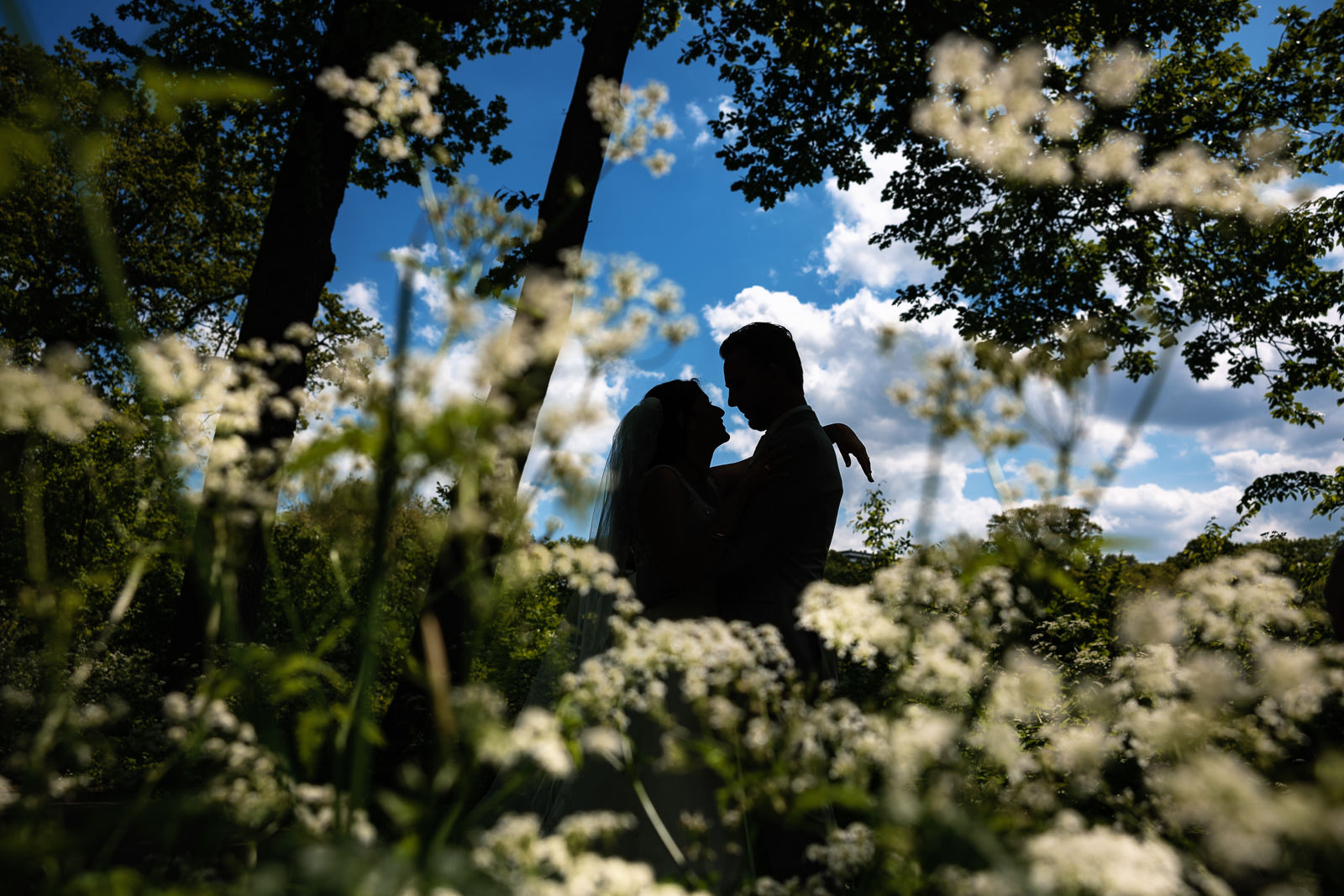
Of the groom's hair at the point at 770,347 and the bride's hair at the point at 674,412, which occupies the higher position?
the groom's hair at the point at 770,347

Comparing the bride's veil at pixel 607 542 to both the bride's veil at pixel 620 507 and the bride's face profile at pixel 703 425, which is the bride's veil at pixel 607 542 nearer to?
the bride's veil at pixel 620 507

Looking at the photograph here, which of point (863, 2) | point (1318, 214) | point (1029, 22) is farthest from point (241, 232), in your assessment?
point (1318, 214)

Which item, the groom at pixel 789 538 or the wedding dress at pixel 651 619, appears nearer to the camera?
the wedding dress at pixel 651 619

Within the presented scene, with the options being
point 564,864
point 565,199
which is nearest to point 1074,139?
point 565,199

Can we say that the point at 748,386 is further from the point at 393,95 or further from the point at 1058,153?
the point at 393,95

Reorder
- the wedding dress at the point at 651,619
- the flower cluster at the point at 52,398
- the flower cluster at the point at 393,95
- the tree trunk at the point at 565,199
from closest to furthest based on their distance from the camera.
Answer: the flower cluster at the point at 52,398, the flower cluster at the point at 393,95, the wedding dress at the point at 651,619, the tree trunk at the point at 565,199

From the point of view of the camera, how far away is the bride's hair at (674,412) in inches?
159

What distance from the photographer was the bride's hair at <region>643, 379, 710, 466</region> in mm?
4047

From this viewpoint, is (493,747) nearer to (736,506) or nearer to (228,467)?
(228,467)

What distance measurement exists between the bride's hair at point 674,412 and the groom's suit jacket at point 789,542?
68 centimetres

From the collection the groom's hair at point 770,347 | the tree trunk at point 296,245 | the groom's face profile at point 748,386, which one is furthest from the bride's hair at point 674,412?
the tree trunk at point 296,245

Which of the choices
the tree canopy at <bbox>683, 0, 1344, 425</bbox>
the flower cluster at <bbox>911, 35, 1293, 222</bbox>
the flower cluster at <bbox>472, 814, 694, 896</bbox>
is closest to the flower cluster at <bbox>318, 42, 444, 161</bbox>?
the flower cluster at <bbox>911, 35, 1293, 222</bbox>

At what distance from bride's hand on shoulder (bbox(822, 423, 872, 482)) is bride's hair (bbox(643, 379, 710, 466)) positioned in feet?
2.69

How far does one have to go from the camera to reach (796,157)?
9.03 metres
